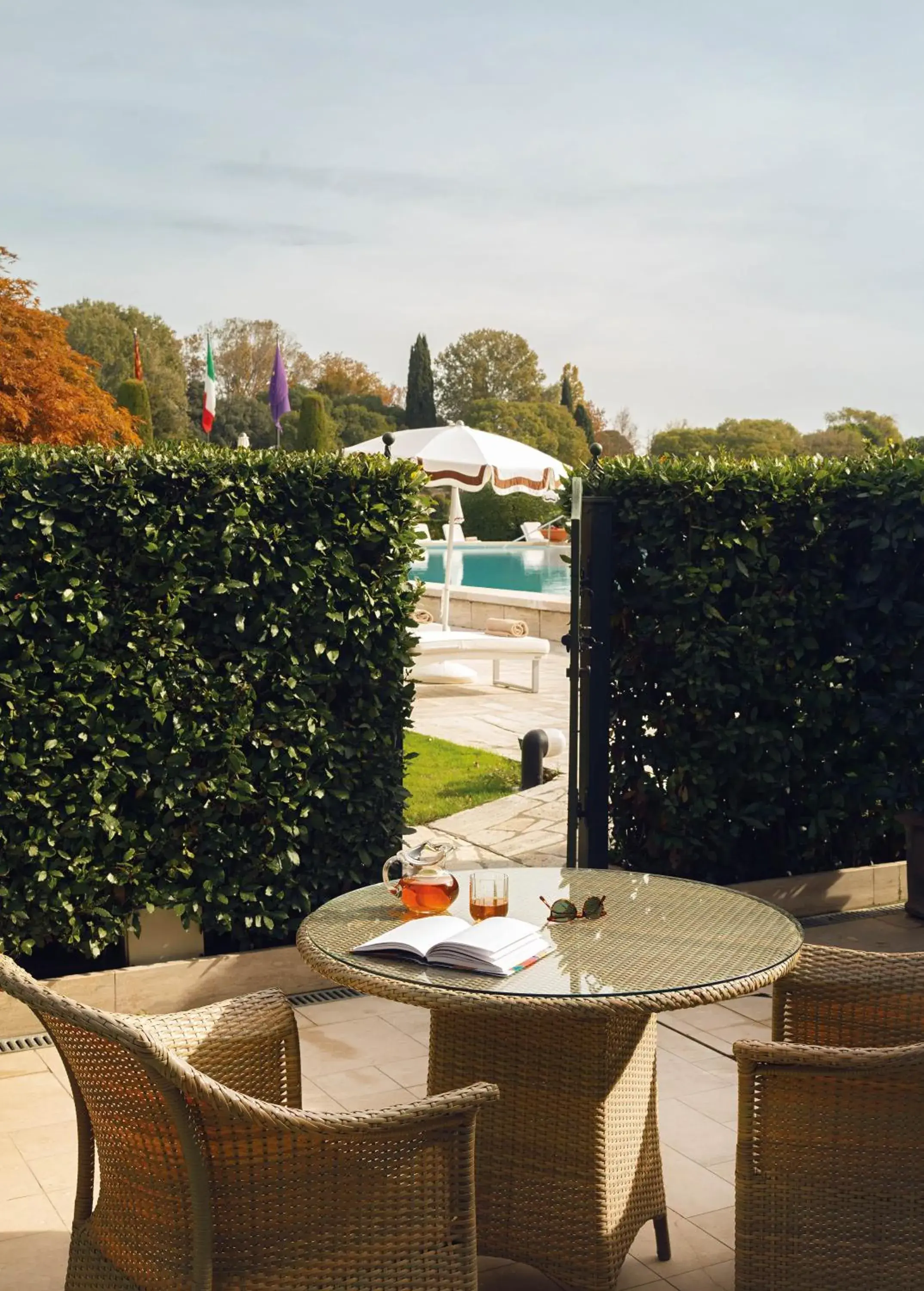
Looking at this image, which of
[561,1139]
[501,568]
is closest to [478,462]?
[561,1139]

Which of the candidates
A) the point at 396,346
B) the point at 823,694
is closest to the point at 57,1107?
the point at 823,694

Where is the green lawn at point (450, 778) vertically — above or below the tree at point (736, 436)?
below

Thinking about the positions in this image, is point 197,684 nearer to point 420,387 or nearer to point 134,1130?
point 134,1130

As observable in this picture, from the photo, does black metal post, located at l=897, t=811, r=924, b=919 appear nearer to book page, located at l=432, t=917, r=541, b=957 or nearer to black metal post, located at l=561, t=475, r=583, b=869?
black metal post, located at l=561, t=475, r=583, b=869

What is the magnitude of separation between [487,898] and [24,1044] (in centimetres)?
227

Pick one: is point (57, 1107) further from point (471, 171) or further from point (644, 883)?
point (471, 171)

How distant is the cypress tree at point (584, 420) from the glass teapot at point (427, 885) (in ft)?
188

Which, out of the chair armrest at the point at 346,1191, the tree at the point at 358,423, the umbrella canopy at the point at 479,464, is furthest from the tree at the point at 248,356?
the chair armrest at the point at 346,1191

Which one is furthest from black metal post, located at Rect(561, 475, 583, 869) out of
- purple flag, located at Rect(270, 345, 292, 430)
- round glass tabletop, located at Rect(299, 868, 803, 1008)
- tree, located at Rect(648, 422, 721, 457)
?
tree, located at Rect(648, 422, 721, 457)

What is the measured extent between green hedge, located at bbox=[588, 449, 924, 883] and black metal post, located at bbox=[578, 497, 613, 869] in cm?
16

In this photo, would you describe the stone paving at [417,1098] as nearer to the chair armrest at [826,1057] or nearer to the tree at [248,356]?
the chair armrest at [826,1057]

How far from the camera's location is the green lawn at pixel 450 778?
26.2ft

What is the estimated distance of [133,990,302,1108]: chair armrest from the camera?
8.57 ft

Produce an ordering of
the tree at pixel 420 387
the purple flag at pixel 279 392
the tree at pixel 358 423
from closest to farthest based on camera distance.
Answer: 1. the purple flag at pixel 279 392
2. the tree at pixel 420 387
3. the tree at pixel 358 423
